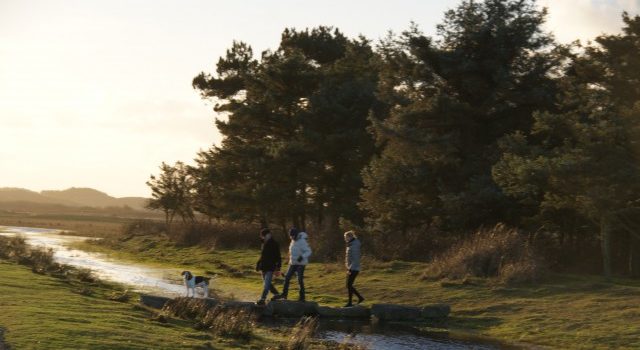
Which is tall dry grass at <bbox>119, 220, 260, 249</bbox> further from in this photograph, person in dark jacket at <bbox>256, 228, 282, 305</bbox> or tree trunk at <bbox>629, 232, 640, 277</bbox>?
person in dark jacket at <bbox>256, 228, 282, 305</bbox>

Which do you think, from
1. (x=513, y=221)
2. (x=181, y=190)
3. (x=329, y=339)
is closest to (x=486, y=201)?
(x=513, y=221)

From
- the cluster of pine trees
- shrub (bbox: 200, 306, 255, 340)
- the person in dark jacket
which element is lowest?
shrub (bbox: 200, 306, 255, 340)

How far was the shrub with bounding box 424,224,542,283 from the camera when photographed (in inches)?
979

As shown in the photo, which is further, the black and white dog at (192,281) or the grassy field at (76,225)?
the grassy field at (76,225)

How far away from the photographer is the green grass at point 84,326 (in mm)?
12711

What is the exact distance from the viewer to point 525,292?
23.0m

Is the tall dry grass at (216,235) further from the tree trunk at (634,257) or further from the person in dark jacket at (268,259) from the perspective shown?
the person in dark jacket at (268,259)

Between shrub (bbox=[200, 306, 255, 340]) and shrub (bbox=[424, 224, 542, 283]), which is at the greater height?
shrub (bbox=[424, 224, 542, 283])

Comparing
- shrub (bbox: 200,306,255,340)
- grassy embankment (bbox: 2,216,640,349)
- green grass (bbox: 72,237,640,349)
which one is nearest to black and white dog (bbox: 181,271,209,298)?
grassy embankment (bbox: 2,216,640,349)

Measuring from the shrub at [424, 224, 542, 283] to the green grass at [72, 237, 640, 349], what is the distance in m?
0.72

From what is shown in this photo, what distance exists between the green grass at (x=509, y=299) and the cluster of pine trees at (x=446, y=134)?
13.8 feet

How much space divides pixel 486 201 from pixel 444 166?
379 centimetres

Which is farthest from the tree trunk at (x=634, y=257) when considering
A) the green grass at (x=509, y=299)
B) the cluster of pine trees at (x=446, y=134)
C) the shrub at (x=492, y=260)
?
the shrub at (x=492, y=260)

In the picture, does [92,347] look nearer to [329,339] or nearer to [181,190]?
[329,339]
